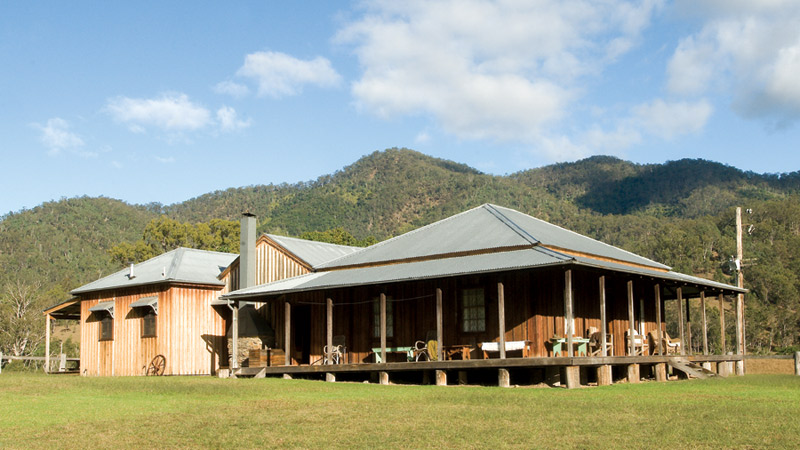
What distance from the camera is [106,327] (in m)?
31.9

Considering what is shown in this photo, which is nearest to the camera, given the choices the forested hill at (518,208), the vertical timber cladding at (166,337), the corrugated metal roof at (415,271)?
the corrugated metal roof at (415,271)

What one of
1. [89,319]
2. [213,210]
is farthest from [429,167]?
[89,319]

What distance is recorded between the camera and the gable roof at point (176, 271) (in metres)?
30.6

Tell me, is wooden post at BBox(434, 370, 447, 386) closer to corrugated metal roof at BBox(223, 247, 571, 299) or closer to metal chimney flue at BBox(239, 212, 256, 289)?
corrugated metal roof at BBox(223, 247, 571, 299)

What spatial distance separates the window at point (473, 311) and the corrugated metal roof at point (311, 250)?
7704 millimetres

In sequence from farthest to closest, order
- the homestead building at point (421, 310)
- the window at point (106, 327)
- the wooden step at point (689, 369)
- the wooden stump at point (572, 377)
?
1. the window at point (106, 327)
2. the wooden step at point (689, 369)
3. the homestead building at point (421, 310)
4. the wooden stump at point (572, 377)

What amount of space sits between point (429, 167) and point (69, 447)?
13560 centimetres

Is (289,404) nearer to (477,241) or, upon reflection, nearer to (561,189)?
(477,241)

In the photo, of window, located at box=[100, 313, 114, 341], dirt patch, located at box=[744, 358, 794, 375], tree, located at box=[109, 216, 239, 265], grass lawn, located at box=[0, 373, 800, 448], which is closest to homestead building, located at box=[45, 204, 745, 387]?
window, located at box=[100, 313, 114, 341]

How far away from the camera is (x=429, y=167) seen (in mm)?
146000

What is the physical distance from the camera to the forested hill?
8044 cm

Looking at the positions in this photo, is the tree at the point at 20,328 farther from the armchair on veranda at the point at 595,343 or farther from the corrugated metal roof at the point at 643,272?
the corrugated metal roof at the point at 643,272

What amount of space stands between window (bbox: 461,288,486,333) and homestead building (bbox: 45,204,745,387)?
1.3 inches

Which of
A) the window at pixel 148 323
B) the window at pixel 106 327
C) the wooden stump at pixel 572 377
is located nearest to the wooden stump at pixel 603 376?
the wooden stump at pixel 572 377
